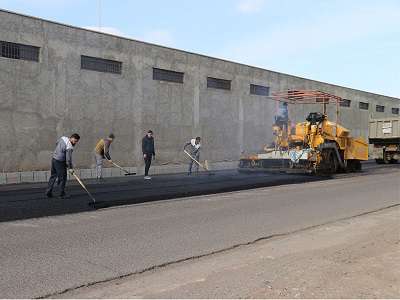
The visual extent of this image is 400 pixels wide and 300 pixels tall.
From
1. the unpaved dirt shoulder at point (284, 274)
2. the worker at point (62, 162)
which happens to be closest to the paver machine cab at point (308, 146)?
the worker at point (62, 162)

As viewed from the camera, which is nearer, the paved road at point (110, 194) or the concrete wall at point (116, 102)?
the paved road at point (110, 194)

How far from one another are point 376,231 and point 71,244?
173 inches

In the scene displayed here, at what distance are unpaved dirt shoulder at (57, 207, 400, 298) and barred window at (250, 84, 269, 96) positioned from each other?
57.4 feet

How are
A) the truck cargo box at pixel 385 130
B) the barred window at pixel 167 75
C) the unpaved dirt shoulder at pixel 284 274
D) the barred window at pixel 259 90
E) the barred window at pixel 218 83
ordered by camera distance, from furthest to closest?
1. the truck cargo box at pixel 385 130
2. the barred window at pixel 259 90
3. the barred window at pixel 218 83
4. the barred window at pixel 167 75
5. the unpaved dirt shoulder at pixel 284 274

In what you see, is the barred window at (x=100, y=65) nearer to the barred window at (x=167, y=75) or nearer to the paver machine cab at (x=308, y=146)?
the barred window at (x=167, y=75)

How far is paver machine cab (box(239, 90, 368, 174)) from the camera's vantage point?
14945mm

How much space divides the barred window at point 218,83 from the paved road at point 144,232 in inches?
421

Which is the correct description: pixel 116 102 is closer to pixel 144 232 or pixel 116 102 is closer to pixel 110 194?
pixel 110 194

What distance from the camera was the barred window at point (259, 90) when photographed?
23250 mm

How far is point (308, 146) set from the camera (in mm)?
15164

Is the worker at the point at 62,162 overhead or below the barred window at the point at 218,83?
below

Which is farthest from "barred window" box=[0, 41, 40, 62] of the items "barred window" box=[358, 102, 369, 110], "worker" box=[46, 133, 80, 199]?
"barred window" box=[358, 102, 369, 110]

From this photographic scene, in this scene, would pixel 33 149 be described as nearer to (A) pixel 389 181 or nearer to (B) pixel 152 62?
(B) pixel 152 62

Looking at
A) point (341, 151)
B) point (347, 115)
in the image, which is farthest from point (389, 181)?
point (347, 115)
